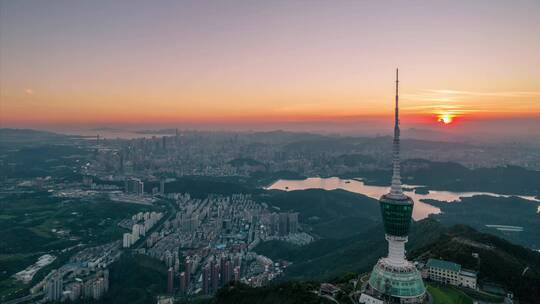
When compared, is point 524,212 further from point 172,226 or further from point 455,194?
point 172,226

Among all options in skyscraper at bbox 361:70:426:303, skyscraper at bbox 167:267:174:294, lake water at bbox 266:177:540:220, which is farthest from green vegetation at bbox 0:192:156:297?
lake water at bbox 266:177:540:220

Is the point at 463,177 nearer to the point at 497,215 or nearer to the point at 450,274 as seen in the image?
the point at 497,215

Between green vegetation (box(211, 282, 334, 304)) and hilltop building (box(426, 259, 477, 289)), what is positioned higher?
hilltop building (box(426, 259, 477, 289))

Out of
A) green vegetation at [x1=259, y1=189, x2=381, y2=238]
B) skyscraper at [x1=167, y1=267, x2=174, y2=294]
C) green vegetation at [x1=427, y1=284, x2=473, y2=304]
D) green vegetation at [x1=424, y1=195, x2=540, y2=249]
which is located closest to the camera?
green vegetation at [x1=427, y1=284, x2=473, y2=304]

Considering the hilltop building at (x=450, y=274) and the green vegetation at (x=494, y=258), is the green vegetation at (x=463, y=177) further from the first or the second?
the hilltop building at (x=450, y=274)

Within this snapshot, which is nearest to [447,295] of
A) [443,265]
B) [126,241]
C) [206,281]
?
[443,265]

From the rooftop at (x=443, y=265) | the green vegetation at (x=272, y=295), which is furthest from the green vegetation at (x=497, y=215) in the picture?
the green vegetation at (x=272, y=295)

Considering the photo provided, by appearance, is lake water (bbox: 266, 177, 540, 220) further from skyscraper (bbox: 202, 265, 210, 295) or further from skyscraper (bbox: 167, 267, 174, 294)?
skyscraper (bbox: 167, 267, 174, 294)
